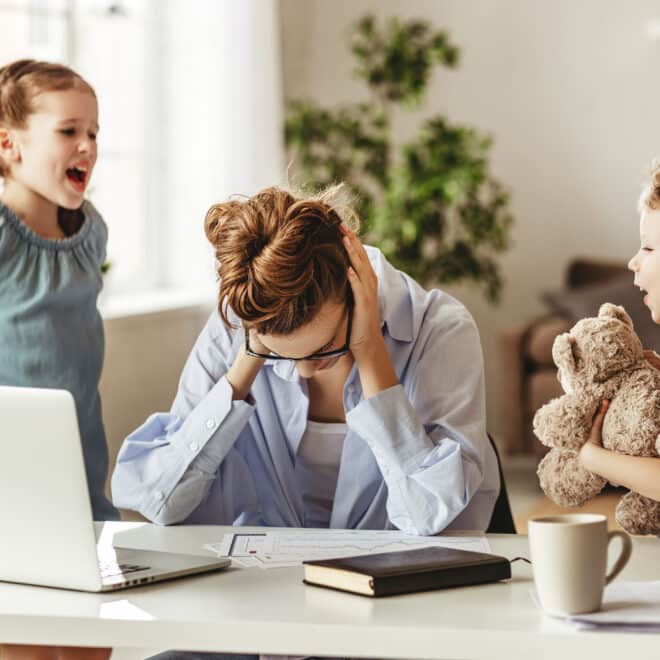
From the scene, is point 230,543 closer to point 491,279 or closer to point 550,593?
point 550,593

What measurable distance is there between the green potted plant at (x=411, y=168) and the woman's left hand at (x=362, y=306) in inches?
107

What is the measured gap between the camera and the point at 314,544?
145cm

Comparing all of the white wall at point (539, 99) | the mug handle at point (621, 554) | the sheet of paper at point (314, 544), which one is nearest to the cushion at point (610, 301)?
the white wall at point (539, 99)

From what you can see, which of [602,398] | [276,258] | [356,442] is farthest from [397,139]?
[602,398]

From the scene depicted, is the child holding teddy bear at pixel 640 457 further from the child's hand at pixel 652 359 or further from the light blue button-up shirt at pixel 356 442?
the light blue button-up shirt at pixel 356 442

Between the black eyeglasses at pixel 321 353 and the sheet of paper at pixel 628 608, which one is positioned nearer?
the sheet of paper at pixel 628 608

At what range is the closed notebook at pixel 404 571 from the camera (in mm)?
1190

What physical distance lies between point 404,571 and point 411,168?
3492mm

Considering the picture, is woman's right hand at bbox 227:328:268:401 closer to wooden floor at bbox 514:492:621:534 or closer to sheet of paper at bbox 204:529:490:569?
sheet of paper at bbox 204:529:490:569

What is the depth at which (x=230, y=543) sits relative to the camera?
147cm

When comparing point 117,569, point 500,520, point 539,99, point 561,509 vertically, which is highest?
point 539,99

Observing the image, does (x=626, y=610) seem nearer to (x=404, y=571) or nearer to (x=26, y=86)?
(x=404, y=571)

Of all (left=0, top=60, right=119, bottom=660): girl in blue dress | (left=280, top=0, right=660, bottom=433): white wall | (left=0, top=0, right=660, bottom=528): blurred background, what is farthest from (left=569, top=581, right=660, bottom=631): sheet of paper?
(left=280, top=0, right=660, bottom=433): white wall

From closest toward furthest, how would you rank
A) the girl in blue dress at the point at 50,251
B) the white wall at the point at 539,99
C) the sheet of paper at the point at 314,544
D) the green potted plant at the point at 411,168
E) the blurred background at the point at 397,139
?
the sheet of paper at the point at 314,544 < the girl in blue dress at the point at 50,251 < the blurred background at the point at 397,139 < the green potted plant at the point at 411,168 < the white wall at the point at 539,99
